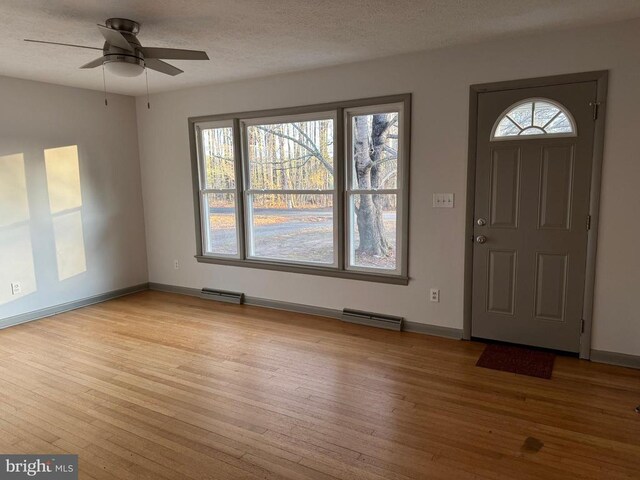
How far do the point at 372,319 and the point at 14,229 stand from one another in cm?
382

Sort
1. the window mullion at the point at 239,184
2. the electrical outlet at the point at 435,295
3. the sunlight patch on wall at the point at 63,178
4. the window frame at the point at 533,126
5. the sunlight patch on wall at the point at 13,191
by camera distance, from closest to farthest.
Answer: the window frame at the point at 533,126 → the electrical outlet at the point at 435,295 → the sunlight patch on wall at the point at 13,191 → the sunlight patch on wall at the point at 63,178 → the window mullion at the point at 239,184

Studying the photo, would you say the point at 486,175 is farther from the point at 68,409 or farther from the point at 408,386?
the point at 68,409

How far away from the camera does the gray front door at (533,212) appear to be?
3256 mm

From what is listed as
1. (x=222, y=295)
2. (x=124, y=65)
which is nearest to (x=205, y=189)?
(x=222, y=295)

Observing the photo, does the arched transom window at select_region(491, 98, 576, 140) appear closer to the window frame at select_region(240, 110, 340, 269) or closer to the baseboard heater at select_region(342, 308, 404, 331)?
the window frame at select_region(240, 110, 340, 269)

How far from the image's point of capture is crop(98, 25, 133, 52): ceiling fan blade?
2434 mm

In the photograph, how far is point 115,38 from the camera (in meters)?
2.54

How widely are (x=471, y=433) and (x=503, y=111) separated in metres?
2.48

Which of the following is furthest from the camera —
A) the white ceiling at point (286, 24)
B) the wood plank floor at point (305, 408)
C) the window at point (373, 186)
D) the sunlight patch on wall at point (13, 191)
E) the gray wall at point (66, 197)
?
the gray wall at point (66, 197)

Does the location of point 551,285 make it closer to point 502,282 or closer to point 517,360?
point 502,282

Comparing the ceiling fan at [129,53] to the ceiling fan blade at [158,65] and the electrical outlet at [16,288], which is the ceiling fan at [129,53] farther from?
the electrical outlet at [16,288]

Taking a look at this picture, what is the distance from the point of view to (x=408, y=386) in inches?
117

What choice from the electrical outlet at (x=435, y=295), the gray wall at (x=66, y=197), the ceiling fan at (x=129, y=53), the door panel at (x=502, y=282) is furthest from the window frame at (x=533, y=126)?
the gray wall at (x=66, y=197)

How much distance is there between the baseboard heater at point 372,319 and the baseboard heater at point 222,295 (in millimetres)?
1405
